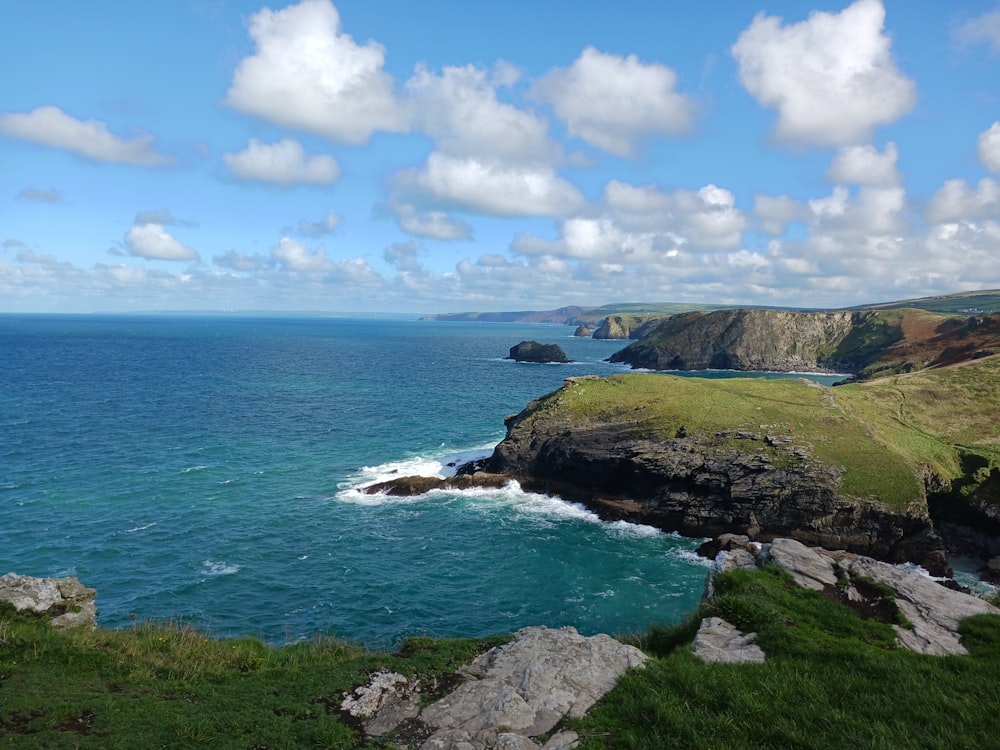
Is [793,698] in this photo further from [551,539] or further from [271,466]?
[271,466]

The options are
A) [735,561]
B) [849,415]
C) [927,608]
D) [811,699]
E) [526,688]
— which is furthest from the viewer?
[849,415]

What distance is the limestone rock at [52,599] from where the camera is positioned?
18.3 meters

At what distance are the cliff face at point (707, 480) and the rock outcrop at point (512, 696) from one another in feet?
119

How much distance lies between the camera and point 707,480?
50.1m

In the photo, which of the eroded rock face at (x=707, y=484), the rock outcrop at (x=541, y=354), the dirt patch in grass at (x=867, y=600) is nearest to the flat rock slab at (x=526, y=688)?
the dirt patch in grass at (x=867, y=600)

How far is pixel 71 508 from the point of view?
151 ft

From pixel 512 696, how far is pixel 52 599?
17.4 m

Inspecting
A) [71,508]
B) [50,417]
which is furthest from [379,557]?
[50,417]

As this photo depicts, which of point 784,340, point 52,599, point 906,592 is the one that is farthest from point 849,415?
point 784,340

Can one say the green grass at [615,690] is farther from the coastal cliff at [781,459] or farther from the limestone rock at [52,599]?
the coastal cliff at [781,459]

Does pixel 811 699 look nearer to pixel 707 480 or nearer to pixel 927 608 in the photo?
pixel 927 608

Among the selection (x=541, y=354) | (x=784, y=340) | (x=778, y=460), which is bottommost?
(x=778, y=460)

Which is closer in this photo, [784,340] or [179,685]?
[179,685]

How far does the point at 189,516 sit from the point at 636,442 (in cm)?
4224
